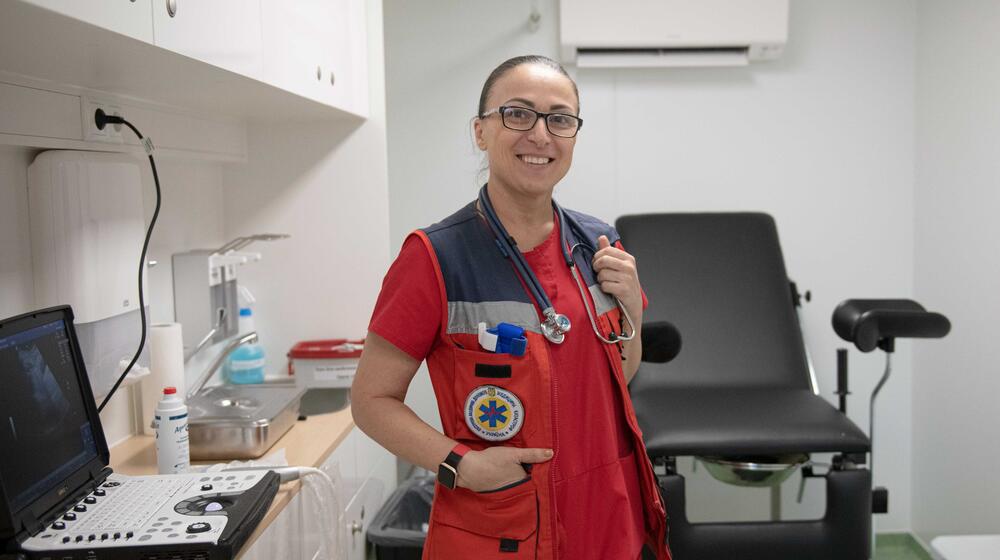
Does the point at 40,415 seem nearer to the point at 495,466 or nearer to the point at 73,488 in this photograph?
the point at 73,488

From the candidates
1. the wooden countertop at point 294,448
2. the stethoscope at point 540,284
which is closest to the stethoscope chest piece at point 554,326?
the stethoscope at point 540,284

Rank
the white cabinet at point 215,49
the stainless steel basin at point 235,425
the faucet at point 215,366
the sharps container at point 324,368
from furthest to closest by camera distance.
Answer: the sharps container at point 324,368
the faucet at point 215,366
the stainless steel basin at point 235,425
the white cabinet at point 215,49

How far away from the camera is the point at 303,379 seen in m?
2.53

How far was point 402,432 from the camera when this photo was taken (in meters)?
1.34

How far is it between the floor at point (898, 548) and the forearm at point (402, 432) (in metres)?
2.39

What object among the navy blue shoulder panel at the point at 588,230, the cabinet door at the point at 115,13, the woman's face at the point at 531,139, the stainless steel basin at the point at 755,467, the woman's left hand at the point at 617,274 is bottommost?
the stainless steel basin at the point at 755,467

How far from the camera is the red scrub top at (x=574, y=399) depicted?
4.39 feet

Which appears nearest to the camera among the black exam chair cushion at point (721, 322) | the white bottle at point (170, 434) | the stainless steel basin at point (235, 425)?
the white bottle at point (170, 434)

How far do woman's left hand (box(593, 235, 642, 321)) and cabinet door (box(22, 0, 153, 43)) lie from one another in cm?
→ 80

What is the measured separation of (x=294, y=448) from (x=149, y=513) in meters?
0.72

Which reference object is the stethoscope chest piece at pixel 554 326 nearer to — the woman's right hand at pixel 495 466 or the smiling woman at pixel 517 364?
the smiling woman at pixel 517 364

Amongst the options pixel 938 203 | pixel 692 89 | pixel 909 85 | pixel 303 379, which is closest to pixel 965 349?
pixel 938 203

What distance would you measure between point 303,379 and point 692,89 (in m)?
1.71

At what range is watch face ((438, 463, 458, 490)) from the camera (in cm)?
131
